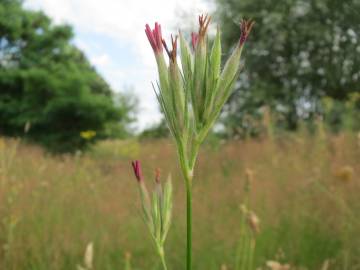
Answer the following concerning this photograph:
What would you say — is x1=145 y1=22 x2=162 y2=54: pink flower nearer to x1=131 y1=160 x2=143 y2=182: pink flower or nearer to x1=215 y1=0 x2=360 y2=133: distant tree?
x1=131 y1=160 x2=143 y2=182: pink flower

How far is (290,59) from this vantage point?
16172 mm

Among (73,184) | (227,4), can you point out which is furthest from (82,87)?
(73,184)

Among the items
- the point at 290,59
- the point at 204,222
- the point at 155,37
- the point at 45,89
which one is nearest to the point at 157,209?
the point at 155,37

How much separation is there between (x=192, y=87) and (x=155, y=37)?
0.07 meters

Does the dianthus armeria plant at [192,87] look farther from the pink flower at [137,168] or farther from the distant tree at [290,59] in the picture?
the distant tree at [290,59]

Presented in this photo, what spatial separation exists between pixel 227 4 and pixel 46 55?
19.4ft

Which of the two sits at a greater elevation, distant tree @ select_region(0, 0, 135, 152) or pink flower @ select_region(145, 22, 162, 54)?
distant tree @ select_region(0, 0, 135, 152)

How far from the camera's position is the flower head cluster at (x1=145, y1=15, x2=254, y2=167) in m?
0.46

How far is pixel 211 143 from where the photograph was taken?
27.0ft

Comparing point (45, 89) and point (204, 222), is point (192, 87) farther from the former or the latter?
point (45, 89)

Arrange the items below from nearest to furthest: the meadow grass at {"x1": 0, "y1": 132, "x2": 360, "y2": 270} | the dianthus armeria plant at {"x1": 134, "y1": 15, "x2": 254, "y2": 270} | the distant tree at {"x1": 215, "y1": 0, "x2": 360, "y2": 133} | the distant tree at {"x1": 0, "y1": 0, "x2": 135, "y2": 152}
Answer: the dianthus armeria plant at {"x1": 134, "y1": 15, "x2": 254, "y2": 270} → the meadow grass at {"x1": 0, "y1": 132, "x2": 360, "y2": 270} → the distant tree at {"x1": 0, "y1": 0, "x2": 135, "y2": 152} → the distant tree at {"x1": 215, "y1": 0, "x2": 360, "y2": 133}

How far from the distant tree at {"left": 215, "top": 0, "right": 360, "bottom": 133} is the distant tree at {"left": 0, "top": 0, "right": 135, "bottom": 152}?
13.1ft

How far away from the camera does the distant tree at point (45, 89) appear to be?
1407cm

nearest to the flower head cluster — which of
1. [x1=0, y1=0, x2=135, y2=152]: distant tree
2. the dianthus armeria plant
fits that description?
the dianthus armeria plant
